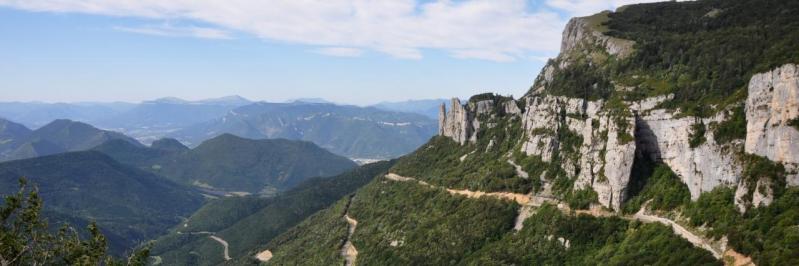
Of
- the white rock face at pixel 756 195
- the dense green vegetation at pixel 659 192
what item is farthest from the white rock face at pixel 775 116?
the dense green vegetation at pixel 659 192

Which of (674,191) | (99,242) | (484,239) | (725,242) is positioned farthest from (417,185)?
(99,242)

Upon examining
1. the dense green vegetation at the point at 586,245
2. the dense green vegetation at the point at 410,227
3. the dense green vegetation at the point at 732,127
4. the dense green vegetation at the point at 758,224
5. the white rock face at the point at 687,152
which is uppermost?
the dense green vegetation at the point at 732,127

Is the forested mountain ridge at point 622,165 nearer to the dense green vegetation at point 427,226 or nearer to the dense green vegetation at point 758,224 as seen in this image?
the dense green vegetation at point 758,224

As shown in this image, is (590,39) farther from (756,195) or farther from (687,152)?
(756,195)

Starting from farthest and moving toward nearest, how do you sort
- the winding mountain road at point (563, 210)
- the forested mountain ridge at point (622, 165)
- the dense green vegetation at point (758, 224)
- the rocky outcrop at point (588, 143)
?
the rocky outcrop at point (588, 143) < the winding mountain road at point (563, 210) < the forested mountain ridge at point (622, 165) < the dense green vegetation at point (758, 224)

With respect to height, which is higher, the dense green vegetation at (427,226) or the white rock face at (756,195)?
the white rock face at (756,195)

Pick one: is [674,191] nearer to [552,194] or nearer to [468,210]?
[552,194]

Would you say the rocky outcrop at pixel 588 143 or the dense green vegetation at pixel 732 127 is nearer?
the dense green vegetation at pixel 732 127

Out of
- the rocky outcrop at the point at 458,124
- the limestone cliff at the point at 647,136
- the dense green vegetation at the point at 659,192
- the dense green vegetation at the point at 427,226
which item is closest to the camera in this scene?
the limestone cliff at the point at 647,136
